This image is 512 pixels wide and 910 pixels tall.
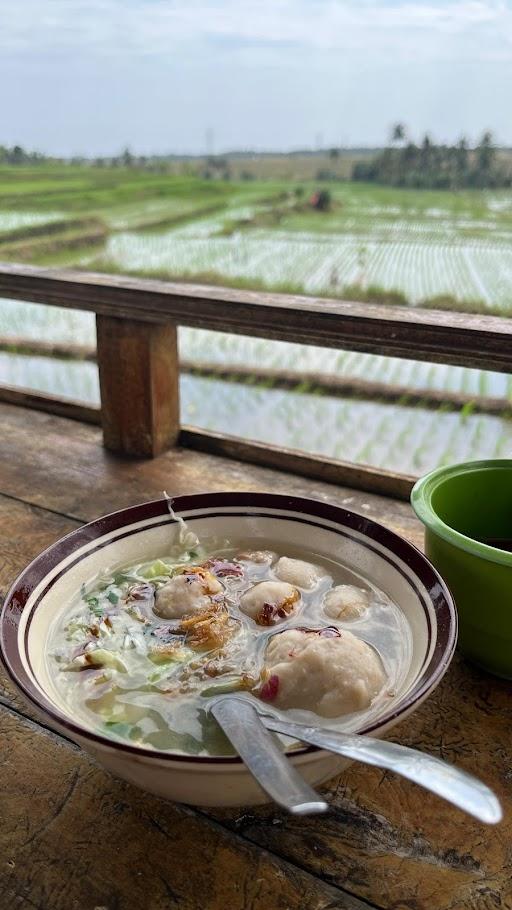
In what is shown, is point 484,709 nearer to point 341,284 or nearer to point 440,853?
point 440,853

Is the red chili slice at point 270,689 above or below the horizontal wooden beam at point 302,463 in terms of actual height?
above

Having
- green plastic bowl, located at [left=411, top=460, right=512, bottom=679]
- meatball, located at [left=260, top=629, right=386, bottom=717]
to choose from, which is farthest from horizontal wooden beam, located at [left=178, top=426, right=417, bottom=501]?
meatball, located at [left=260, top=629, right=386, bottom=717]

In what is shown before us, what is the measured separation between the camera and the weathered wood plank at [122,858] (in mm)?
628

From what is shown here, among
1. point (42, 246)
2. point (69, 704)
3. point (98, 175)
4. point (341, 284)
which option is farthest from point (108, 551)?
point (98, 175)

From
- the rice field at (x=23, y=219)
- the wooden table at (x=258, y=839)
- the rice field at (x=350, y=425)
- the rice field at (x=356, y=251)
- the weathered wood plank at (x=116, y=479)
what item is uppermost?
the rice field at (x=23, y=219)

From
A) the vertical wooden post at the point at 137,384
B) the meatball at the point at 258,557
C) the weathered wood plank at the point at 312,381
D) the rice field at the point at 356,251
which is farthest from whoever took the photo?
the rice field at the point at 356,251

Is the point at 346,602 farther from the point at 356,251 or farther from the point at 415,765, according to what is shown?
the point at 356,251

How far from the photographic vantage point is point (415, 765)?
0.50 meters

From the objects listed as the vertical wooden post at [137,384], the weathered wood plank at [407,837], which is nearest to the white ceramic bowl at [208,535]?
the weathered wood plank at [407,837]

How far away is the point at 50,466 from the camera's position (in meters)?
1.63

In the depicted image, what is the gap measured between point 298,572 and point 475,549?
0.70 ft

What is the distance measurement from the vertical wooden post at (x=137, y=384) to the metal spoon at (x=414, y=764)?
1139 mm

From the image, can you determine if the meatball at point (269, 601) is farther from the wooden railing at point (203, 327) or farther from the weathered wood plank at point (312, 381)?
the weathered wood plank at point (312, 381)

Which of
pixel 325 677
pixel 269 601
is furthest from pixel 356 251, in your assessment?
pixel 325 677
